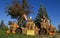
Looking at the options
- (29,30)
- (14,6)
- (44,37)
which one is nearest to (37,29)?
(29,30)

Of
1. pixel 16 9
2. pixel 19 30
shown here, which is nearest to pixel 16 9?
pixel 16 9

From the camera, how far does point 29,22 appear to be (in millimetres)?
24672

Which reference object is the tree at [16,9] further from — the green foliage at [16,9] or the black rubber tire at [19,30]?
the black rubber tire at [19,30]

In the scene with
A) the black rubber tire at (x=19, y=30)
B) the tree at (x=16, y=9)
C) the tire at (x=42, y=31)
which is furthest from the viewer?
the tree at (x=16, y=9)

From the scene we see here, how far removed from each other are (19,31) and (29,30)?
142 cm

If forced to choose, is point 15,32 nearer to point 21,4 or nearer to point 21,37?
point 21,37

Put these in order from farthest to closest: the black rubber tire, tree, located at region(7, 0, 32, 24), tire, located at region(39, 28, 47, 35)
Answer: tree, located at region(7, 0, 32, 24)
the black rubber tire
tire, located at region(39, 28, 47, 35)

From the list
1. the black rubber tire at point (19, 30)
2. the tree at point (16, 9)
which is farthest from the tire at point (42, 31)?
the tree at point (16, 9)

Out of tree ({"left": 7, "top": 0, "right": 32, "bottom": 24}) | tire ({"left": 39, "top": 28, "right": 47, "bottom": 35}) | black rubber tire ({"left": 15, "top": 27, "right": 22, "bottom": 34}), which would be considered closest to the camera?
tire ({"left": 39, "top": 28, "right": 47, "bottom": 35})

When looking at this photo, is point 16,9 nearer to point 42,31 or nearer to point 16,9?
point 16,9

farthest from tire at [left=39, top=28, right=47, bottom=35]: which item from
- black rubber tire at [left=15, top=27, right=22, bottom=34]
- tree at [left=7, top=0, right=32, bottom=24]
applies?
tree at [left=7, top=0, right=32, bottom=24]

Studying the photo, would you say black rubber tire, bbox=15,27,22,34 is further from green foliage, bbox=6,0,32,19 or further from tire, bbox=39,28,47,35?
green foliage, bbox=6,0,32,19

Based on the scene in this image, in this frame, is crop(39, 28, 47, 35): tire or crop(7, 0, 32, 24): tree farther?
crop(7, 0, 32, 24): tree

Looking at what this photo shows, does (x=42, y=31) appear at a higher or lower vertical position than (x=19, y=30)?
lower
